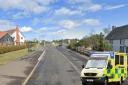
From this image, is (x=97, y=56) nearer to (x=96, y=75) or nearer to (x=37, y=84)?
(x=96, y=75)

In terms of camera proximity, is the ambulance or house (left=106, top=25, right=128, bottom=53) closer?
the ambulance

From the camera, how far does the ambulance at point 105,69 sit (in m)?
20.9

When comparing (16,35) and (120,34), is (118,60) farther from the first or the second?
(16,35)

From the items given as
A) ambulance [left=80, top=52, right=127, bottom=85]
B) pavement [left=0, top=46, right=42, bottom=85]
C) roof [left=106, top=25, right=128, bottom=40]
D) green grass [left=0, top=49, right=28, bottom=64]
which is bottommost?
green grass [left=0, top=49, right=28, bottom=64]

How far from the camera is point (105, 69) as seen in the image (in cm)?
2105

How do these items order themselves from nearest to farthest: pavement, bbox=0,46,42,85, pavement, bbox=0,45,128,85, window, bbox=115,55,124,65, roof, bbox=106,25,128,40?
window, bbox=115,55,124,65 < pavement, bbox=0,45,128,85 < pavement, bbox=0,46,42,85 < roof, bbox=106,25,128,40

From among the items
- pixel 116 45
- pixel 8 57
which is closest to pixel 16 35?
pixel 116 45

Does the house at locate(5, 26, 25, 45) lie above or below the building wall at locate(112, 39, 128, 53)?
above

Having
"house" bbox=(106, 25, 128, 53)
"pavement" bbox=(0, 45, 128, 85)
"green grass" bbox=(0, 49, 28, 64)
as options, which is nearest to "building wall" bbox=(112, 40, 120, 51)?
"house" bbox=(106, 25, 128, 53)

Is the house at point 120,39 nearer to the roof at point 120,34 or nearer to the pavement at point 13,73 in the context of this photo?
the roof at point 120,34

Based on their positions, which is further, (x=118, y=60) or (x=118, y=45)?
(x=118, y=45)

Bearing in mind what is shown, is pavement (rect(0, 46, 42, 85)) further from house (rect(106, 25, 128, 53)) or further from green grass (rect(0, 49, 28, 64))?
house (rect(106, 25, 128, 53))

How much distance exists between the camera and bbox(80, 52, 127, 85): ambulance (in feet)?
68.5

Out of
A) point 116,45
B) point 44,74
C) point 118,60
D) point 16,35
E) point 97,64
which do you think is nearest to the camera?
point 97,64
